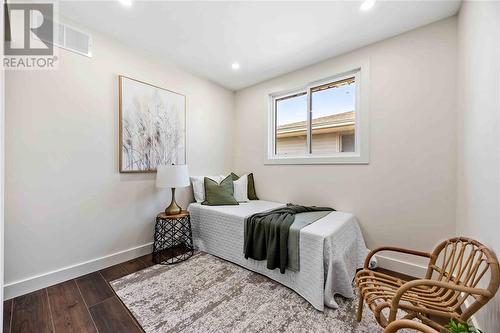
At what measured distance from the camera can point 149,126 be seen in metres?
2.51

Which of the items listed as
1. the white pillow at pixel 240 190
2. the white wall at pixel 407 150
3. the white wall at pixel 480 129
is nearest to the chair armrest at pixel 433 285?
the white wall at pixel 480 129

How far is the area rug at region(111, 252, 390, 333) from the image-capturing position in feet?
4.62

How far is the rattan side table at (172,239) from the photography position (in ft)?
Answer: 7.79

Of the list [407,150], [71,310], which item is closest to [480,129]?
[407,150]

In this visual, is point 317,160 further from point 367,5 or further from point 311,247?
point 367,5

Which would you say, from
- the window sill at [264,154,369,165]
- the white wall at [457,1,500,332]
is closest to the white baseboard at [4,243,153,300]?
the window sill at [264,154,369,165]

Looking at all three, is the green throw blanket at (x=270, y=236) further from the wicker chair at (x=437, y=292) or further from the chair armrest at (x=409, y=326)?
the chair armrest at (x=409, y=326)

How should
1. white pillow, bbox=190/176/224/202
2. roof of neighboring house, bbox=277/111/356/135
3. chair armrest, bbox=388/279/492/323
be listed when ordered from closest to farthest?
chair armrest, bbox=388/279/492/323
roof of neighboring house, bbox=277/111/356/135
white pillow, bbox=190/176/224/202

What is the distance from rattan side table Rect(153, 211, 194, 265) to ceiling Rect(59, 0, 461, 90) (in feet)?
6.64

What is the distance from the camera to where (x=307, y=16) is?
189 cm

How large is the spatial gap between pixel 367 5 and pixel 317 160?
1.62m

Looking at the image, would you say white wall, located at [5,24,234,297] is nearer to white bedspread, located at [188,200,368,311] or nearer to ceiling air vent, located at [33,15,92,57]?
ceiling air vent, located at [33,15,92,57]

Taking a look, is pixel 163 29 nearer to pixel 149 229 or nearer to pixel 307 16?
pixel 307 16

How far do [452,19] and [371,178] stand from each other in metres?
1.64
